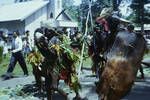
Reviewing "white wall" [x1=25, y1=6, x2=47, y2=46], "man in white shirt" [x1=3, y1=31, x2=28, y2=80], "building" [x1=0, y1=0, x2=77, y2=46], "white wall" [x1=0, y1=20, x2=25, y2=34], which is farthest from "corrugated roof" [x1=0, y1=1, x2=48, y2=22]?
"man in white shirt" [x1=3, y1=31, x2=28, y2=80]

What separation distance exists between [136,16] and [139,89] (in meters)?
36.6

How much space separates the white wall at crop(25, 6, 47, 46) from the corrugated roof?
62 cm

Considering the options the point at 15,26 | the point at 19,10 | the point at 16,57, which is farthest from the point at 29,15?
the point at 16,57

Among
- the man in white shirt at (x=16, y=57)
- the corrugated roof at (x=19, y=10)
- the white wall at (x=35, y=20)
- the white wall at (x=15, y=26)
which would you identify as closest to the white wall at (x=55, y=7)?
the corrugated roof at (x=19, y=10)

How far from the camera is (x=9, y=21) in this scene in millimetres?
43875

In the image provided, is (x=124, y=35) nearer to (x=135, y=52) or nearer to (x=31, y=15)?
(x=135, y=52)

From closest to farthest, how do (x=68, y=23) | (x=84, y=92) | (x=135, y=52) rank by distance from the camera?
1. (x=135, y=52)
2. (x=84, y=92)
3. (x=68, y=23)

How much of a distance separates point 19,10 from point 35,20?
279cm

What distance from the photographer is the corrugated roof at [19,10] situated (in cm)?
4378

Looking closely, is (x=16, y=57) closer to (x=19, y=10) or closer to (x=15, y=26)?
(x=15, y=26)

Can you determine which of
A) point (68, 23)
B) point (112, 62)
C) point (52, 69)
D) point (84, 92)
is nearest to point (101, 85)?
point (112, 62)

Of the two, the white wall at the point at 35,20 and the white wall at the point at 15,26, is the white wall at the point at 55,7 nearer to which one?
the white wall at the point at 35,20

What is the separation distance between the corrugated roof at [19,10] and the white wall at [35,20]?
0.62 meters

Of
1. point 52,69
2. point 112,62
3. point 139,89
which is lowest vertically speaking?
point 139,89
